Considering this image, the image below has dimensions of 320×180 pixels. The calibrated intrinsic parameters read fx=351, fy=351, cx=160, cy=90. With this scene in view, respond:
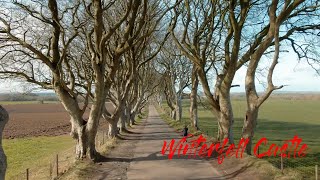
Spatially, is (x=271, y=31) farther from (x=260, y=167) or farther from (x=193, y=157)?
(x=193, y=157)

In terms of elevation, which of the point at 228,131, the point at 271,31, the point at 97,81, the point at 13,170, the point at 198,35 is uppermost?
the point at 198,35

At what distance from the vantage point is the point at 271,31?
13.0 meters

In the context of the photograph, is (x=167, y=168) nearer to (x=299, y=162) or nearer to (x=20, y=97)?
(x=299, y=162)

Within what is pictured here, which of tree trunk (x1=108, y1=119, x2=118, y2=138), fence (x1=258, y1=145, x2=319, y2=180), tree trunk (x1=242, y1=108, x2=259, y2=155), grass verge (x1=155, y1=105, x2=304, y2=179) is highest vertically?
tree trunk (x1=242, y1=108, x2=259, y2=155)

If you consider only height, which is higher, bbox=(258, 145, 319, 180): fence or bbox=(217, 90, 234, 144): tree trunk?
bbox=(217, 90, 234, 144): tree trunk

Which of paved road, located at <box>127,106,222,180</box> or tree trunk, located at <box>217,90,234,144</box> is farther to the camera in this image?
tree trunk, located at <box>217,90,234,144</box>

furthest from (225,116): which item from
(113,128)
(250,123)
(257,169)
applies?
(113,128)

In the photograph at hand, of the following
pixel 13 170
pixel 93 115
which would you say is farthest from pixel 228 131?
pixel 13 170

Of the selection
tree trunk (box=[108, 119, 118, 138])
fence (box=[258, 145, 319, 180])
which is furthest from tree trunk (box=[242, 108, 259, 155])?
tree trunk (box=[108, 119, 118, 138])

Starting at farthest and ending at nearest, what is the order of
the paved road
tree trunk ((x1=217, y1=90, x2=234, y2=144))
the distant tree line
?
the distant tree line < tree trunk ((x1=217, y1=90, x2=234, y2=144)) < the paved road

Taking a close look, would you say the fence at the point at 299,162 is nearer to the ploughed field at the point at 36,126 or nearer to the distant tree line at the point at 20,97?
the distant tree line at the point at 20,97

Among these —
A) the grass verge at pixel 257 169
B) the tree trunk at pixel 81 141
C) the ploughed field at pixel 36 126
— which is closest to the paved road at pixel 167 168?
the grass verge at pixel 257 169

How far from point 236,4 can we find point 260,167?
7.38 metres

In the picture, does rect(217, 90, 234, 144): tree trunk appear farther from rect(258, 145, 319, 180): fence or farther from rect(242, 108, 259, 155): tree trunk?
rect(258, 145, 319, 180): fence
